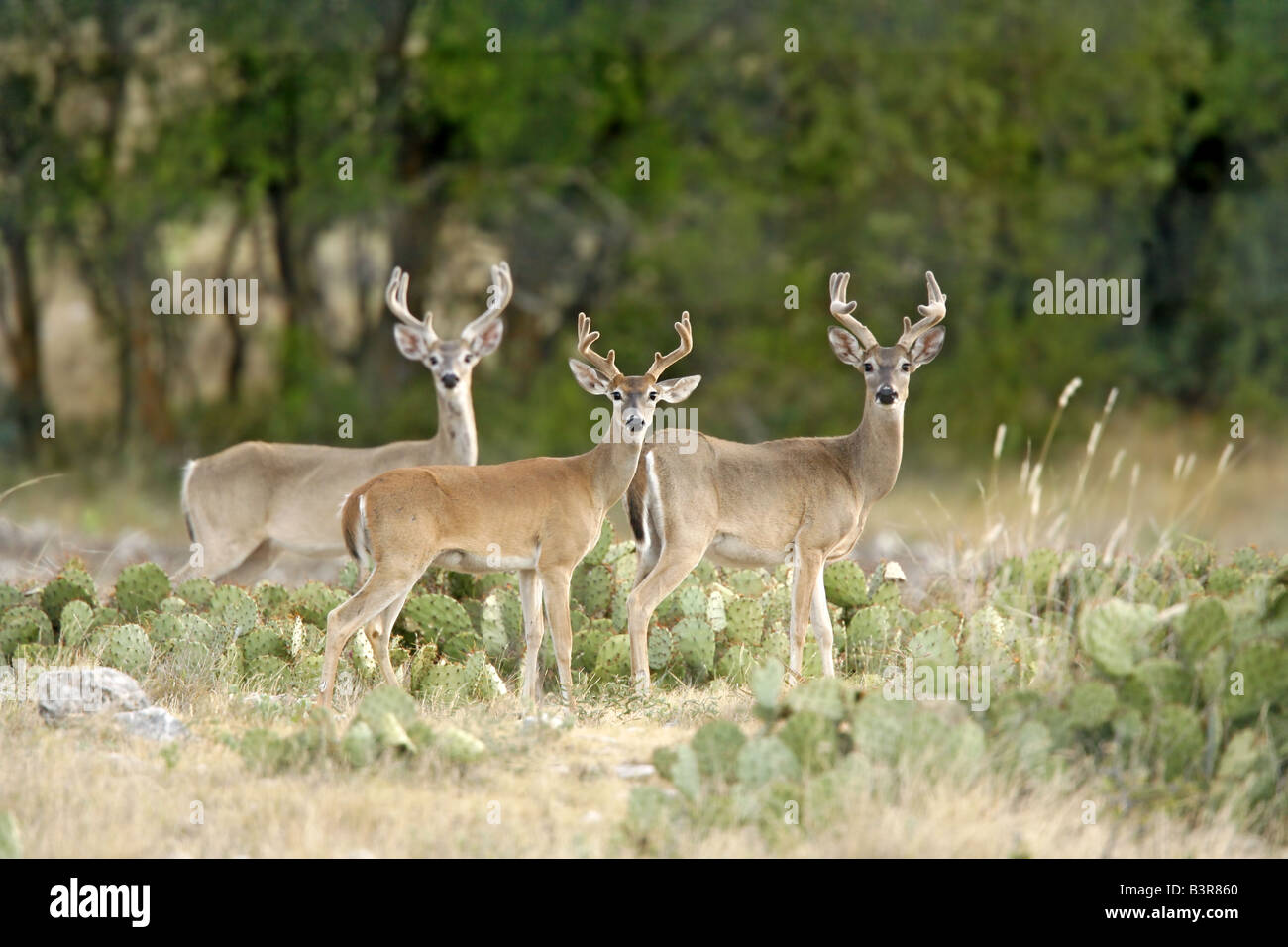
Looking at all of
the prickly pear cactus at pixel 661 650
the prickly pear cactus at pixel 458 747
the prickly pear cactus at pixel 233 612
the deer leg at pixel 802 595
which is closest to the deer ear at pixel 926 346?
the deer leg at pixel 802 595

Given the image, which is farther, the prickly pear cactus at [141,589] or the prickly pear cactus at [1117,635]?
the prickly pear cactus at [141,589]

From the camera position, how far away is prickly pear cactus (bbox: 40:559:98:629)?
895 centimetres

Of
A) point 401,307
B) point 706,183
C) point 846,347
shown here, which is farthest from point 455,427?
point 706,183

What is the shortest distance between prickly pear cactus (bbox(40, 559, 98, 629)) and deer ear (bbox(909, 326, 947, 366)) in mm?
4663

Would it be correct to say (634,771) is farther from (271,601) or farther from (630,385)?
(271,601)

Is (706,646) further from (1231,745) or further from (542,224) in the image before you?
(542,224)

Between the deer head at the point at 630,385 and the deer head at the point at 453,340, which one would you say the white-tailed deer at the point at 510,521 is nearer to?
the deer head at the point at 630,385

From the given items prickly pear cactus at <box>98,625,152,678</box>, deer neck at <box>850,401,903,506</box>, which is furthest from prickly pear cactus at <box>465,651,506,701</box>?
deer neck at <box>850,401,903,506</box>

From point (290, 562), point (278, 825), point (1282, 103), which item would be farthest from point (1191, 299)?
point (278, 825)

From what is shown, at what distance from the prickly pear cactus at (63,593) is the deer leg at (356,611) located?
1.89 metres

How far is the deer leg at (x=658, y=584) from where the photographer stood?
28.1 feet

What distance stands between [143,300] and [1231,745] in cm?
1740

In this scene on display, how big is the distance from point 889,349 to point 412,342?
3951 mm

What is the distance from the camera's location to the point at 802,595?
8820 millimetres
